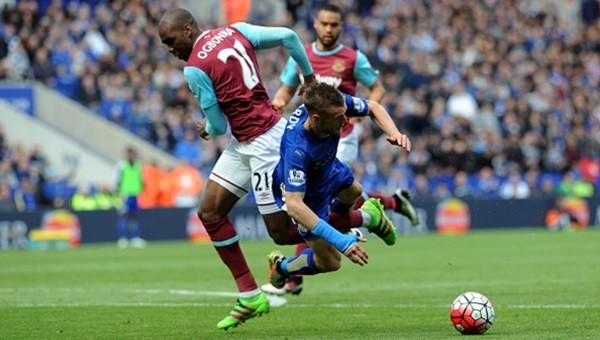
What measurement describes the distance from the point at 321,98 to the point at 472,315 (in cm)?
191

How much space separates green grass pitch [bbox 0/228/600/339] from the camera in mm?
9859

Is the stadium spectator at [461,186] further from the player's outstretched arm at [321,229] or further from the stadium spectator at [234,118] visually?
the player's outstretched arm at [321,229]

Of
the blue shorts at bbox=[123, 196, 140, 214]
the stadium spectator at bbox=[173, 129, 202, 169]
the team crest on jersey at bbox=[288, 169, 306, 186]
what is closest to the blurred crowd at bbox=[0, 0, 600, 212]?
the stadium spectator at bbox=[173, 129, 202, 169]

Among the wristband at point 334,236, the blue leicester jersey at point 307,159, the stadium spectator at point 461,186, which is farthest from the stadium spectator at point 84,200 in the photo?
the wristband at point 334,236

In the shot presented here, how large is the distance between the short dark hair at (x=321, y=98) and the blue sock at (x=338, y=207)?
5.21 feet

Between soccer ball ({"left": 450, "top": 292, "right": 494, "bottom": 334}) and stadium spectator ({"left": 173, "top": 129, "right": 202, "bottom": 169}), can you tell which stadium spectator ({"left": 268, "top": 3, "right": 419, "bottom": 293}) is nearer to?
soccer ball ({"left": 450, "top": 292, "right": 494, "bottom": 334})

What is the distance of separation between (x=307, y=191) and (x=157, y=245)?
1618 centimetres

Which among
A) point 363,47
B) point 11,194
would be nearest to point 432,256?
Result: point 11,194

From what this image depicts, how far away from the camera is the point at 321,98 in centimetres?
927

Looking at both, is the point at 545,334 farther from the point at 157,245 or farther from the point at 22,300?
the point at 157,245

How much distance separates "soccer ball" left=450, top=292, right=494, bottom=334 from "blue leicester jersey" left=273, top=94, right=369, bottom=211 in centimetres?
143

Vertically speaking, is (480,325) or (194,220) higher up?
(480,325)

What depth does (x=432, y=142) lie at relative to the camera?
3005 centimetres

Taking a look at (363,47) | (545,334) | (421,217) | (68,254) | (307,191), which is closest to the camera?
(545,334)
